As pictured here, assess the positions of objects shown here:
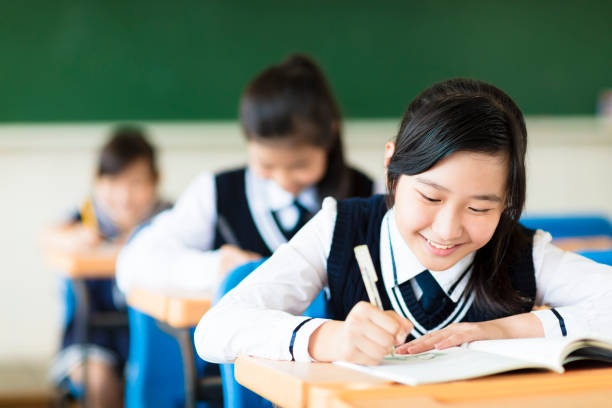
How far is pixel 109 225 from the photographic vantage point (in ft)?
11.9

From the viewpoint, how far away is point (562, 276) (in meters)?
1.37

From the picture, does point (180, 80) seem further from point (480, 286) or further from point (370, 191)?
point (480, 286)

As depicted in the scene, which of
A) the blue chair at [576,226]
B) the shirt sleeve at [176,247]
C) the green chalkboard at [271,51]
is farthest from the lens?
the green chalkboard at [271,51]

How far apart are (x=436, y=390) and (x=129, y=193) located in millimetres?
2836

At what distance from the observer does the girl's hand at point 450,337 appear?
1.12m

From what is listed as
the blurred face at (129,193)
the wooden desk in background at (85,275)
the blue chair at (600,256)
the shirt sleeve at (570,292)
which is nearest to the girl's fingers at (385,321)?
the shirt sleeve at (570,292)

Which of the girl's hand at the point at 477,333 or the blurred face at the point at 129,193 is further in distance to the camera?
the blurred face at the point at 129,193

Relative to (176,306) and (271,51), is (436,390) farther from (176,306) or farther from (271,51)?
(271,51)

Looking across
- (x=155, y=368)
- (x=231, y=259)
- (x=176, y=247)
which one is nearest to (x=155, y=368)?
(x=155, y=368)

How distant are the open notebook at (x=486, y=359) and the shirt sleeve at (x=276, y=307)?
103 millimetres

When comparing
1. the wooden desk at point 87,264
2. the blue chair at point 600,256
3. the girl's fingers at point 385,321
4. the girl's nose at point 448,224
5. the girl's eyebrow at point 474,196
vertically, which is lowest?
the wooden desk at point 87,264

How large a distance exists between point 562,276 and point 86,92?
3.21m

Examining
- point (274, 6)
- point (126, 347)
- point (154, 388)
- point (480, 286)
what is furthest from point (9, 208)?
point (480, 286)

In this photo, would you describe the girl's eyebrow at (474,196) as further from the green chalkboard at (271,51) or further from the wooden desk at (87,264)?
the green chalkboard at (271,51)
